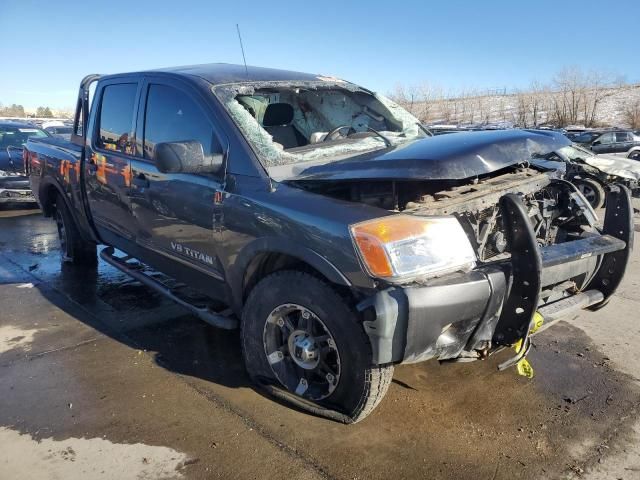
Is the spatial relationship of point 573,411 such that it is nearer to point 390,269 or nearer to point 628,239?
point 628,239

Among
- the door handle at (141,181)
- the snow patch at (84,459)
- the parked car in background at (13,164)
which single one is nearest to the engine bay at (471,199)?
the door handle at (141,181)

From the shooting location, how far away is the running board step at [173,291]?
3256mm

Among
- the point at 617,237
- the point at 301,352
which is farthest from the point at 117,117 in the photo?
the point at 617,237

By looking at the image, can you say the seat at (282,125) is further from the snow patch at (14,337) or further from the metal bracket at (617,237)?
Result: the snow patch at (14,337)

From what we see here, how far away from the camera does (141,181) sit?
372cm

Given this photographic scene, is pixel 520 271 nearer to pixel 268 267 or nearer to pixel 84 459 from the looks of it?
pixel 268 267

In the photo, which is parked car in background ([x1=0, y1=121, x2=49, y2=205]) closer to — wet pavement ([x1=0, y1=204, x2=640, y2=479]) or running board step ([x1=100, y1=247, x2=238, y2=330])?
running board step ([x1=100, y1=247, x2=238, y2=330])

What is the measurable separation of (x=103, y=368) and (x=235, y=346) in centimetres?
89

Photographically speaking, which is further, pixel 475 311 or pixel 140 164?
pixel 140 164

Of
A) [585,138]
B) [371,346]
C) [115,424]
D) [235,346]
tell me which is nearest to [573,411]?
[371,346]

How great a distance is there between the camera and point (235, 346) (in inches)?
148

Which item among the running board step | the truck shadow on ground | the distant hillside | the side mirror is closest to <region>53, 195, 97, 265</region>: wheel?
the running board step

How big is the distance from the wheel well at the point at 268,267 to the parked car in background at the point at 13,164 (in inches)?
295

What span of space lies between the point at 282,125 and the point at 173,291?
1450 millimetres
